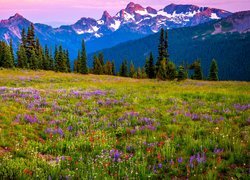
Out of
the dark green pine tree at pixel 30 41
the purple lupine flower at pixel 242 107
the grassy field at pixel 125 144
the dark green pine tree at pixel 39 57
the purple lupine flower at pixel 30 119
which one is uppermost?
the dark green pine tree at pixel 30 41

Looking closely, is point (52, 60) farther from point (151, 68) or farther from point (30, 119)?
point (30, 119)

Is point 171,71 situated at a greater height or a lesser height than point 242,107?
greater

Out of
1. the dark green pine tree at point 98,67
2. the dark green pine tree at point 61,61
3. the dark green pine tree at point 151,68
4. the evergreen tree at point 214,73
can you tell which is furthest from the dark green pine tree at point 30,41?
the evergreen tree at point 214,73

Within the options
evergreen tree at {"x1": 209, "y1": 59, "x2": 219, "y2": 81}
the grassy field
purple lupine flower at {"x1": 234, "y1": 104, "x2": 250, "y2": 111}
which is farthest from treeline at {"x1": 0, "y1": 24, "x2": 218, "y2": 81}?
the grassy field

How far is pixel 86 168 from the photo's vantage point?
18.2 feet

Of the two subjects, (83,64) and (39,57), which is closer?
(39,57)

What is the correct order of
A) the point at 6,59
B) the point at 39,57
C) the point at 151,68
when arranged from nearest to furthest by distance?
1. the point at 6,59
2. the point at 151,68
3. the point at 39,57

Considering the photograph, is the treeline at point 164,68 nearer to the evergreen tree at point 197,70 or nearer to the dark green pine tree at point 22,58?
the evergreen tree at point 197,70

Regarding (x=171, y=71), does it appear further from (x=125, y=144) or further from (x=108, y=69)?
(x=108, y=69)

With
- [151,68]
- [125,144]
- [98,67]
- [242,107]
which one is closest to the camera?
[125,144]

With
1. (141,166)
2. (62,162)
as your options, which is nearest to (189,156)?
(141,166)

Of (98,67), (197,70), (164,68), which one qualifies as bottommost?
(164,68)

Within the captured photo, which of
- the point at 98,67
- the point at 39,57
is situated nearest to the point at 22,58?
the point at 39,57

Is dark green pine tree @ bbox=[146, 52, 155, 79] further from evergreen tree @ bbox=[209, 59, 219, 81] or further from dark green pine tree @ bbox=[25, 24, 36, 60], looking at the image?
dark green pine tree @ bbox=[25, 24, 36, 60]
